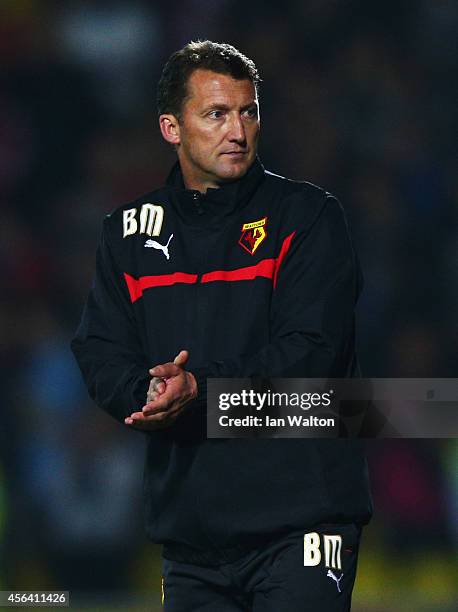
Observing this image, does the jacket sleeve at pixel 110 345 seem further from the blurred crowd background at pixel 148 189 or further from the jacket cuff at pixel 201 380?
the blurred crowd background at pixel 148 189

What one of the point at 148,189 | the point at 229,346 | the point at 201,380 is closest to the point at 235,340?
the point at 229,346

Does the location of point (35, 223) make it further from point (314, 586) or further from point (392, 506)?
point (314, 586)

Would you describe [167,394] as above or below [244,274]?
below

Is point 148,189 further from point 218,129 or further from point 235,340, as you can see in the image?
point 235,340

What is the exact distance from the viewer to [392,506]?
21.4ft

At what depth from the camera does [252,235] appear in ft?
11.3

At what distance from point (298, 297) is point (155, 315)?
42 centimetres

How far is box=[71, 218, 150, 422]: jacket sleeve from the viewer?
3.38 m

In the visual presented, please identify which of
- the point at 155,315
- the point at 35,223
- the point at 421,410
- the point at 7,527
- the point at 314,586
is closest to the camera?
the point at 314,586

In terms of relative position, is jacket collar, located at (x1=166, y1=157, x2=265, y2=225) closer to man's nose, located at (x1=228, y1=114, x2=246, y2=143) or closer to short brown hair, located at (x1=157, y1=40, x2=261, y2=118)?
man's nose, located at (x1=228, y1=114, x2=246, y2=143)

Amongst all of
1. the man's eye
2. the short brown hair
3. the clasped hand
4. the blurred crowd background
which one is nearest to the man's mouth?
the man's eye

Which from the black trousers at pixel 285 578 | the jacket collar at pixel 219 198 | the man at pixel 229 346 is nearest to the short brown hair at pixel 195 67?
the man at pixel 229 346

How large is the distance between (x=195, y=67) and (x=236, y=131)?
0.27 meters

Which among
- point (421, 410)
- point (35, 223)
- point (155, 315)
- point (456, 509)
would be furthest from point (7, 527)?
point (155, 315)
